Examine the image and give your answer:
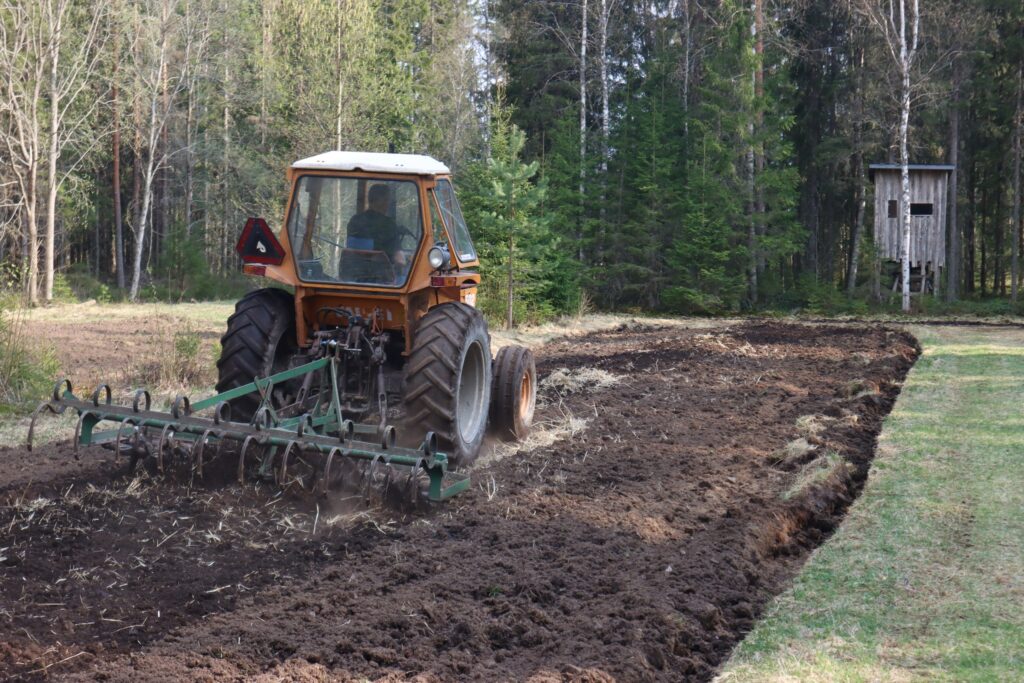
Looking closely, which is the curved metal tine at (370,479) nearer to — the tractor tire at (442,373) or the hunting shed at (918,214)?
the tractor tire at (442,373)

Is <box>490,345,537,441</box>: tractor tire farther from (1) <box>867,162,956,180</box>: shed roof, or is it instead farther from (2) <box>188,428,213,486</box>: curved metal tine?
(1) <box>867,162,956,180</box>: shed roof

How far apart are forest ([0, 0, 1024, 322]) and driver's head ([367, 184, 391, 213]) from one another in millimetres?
11640

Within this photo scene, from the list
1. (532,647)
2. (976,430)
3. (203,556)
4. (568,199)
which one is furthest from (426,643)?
(568,199)

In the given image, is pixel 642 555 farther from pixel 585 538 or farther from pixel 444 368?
pixel 444 368

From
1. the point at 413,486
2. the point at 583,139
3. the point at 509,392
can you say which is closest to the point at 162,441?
the point at 413,486

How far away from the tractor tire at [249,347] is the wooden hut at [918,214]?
2659cm

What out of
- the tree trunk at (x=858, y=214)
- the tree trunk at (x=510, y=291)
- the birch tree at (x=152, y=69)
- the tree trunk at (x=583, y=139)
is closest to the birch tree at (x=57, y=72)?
the birch tree at (x=152, y=69)

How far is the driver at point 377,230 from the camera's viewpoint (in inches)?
329

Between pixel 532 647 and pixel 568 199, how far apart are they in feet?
83.3

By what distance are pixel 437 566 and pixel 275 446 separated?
5.40 ft

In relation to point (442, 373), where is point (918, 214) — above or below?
above

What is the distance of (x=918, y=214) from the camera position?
32.0m

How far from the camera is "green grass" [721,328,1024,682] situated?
191 inches

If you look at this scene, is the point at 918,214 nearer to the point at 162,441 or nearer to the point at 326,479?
the point at 326,479
